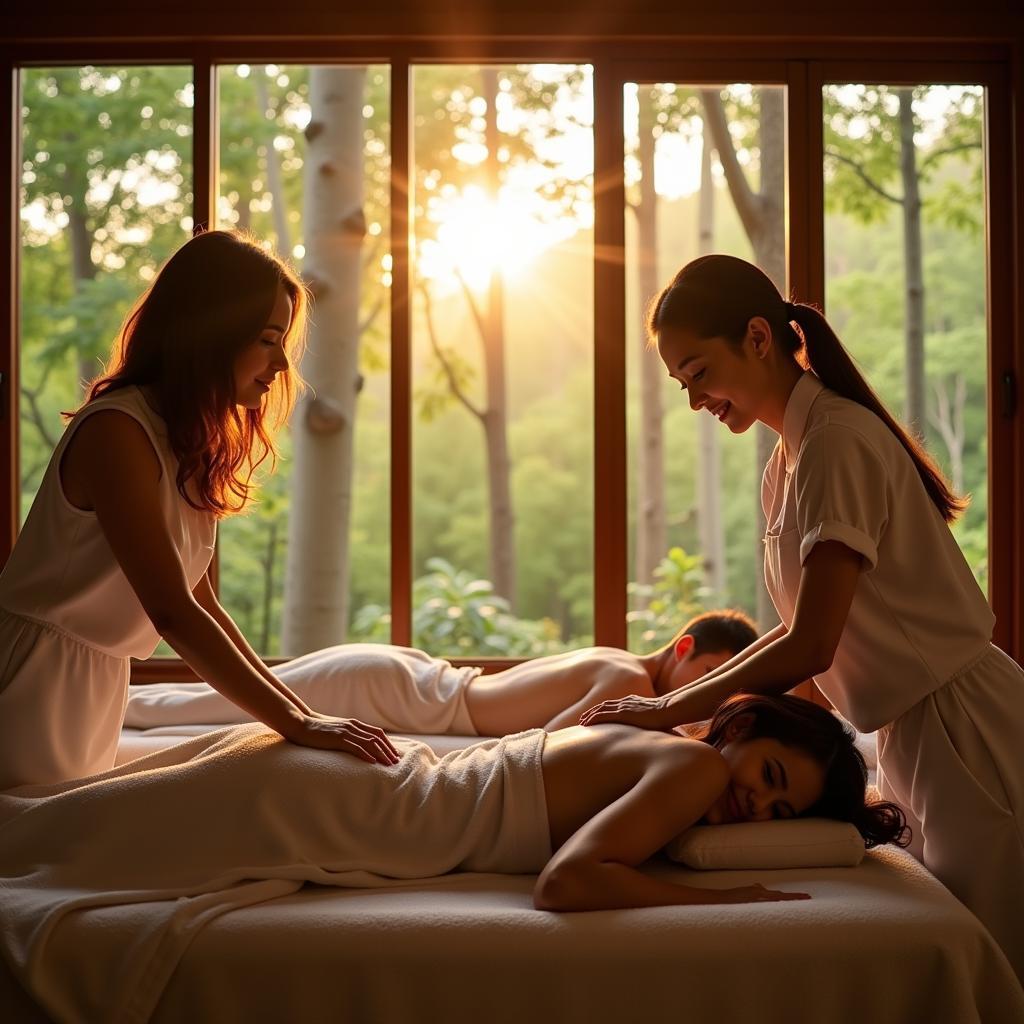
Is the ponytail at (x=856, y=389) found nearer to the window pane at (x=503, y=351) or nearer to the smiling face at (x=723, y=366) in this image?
the smiling face at (x=723, y=366)

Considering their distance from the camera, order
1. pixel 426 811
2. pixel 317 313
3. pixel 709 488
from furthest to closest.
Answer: pixel 709 488, pixel 317 313, pixel 426 811

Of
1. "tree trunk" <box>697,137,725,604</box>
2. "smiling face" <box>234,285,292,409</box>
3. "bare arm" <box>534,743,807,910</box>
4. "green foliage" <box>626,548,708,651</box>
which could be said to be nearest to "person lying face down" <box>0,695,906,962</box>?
"bare arm" <box>534,743,807,910</box>

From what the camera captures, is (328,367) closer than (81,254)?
Yes

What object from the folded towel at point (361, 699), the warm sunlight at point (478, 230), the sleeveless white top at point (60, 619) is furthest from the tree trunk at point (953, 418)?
the sleeveless white top at point (60, 619)

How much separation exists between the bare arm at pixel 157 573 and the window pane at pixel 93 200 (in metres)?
3.45

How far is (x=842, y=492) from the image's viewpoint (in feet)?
Result: 5.33

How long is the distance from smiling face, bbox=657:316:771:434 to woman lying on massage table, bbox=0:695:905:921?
0.49 m

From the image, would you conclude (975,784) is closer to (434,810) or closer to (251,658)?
(434,810)

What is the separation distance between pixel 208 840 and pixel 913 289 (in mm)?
3187

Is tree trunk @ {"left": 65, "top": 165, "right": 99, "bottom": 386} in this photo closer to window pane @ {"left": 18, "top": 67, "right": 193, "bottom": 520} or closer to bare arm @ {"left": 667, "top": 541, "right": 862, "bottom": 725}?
window pane @ {"left": 18, "top": 67, "right": 193, "bottom": 520}

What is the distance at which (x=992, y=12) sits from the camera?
3.15 meters

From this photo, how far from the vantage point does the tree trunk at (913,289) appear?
11.8 ft

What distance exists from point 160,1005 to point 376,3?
107 inches

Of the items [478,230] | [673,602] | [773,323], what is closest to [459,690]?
[773,323]
